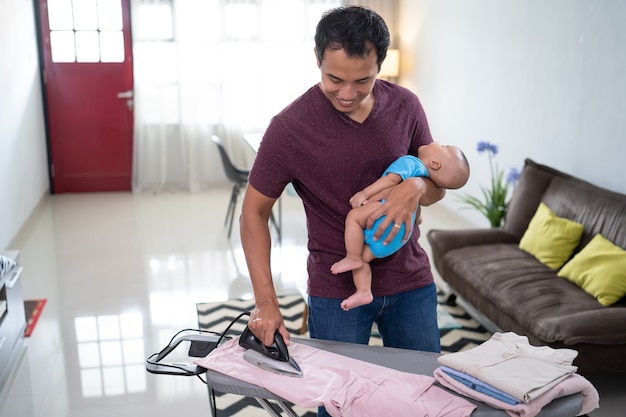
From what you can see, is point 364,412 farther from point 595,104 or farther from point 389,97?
point 595,104

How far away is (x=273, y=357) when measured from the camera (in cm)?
164

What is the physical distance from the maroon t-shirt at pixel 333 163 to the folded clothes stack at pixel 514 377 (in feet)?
0.88

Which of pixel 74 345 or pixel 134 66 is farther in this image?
pixel 134 66

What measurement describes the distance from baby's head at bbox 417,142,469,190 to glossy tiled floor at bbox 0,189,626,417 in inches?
58.3

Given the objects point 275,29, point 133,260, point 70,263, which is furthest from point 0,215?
point 275,29

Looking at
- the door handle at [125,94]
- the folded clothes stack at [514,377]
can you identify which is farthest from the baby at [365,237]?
the door handle at [125,94]

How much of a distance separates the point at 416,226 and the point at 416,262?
0.10m

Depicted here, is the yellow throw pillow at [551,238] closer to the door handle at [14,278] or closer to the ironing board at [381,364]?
the ironing board at [381,364]

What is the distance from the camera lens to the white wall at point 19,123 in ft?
16.2

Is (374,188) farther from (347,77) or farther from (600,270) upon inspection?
(600,270)

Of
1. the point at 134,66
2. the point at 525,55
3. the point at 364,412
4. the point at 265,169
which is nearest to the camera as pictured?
the point at 364,412

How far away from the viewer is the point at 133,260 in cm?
481

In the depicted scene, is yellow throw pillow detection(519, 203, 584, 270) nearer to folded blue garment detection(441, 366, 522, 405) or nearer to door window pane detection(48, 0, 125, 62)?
folded blue garment detection(441, 366, 522, 405)

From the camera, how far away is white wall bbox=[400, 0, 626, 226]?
3.69 meters
